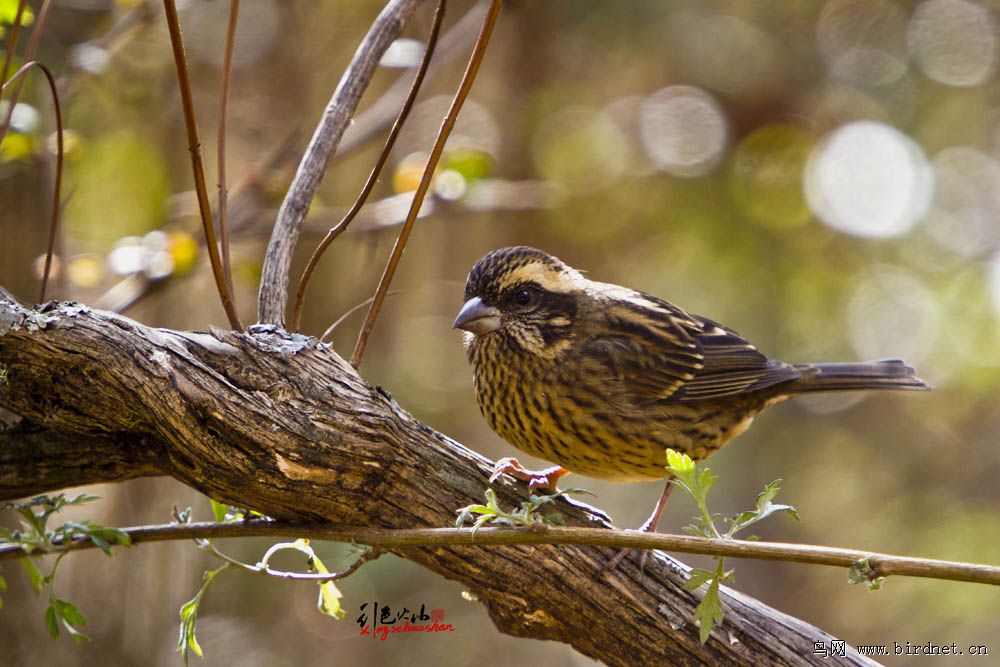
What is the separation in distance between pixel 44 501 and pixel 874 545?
18.4ft

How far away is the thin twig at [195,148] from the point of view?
2.17m

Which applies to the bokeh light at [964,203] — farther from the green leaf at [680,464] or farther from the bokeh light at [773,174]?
the green leaf at [680,464]

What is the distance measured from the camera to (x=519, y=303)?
353 centimetres

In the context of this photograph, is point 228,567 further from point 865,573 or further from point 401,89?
point 401,89

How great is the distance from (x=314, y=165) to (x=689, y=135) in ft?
14.6

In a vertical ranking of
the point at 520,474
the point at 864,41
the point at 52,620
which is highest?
the point at 864,41

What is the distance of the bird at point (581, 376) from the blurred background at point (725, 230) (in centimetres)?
216

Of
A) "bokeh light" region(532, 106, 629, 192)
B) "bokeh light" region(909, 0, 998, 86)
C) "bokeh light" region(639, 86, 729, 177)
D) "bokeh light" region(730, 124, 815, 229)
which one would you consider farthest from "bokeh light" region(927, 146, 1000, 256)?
"bokeh light" region(532, 106, 629, 192)

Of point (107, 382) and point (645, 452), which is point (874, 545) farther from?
point (107, 382)

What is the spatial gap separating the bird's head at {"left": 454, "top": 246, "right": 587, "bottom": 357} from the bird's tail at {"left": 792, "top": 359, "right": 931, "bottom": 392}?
4.19ft

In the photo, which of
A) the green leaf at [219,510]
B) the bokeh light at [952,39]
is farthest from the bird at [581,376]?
the bokeh light at [952,39]

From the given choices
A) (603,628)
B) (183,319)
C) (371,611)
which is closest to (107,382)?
(603,628)

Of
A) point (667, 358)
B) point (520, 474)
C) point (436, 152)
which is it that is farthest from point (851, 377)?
point (436, 152)

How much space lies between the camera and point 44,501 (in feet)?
7.50
